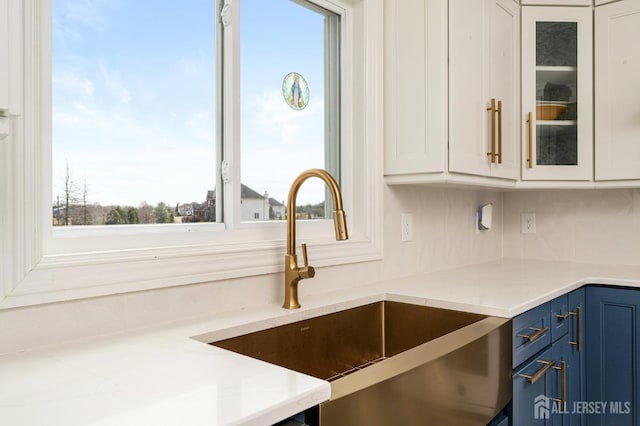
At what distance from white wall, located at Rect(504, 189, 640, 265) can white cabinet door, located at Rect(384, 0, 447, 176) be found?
1.28 metres

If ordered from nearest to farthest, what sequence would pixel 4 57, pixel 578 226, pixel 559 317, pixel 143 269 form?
pixel 4 57 → pixel 143 269 → pixel 559 317 → pixel 578 226

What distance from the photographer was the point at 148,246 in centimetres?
125

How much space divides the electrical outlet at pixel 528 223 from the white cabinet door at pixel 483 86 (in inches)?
24.9

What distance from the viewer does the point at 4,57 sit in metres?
0.75

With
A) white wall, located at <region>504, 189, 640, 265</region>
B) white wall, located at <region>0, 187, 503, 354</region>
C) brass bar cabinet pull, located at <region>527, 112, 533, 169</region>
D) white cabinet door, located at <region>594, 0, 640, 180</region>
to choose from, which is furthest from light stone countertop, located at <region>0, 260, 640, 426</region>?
white wall, located at <region>504, 189, 640, 265</region>

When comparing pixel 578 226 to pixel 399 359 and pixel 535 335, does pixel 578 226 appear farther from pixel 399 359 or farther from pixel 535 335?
pixel 399 359

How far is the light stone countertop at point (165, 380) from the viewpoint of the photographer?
68 cm

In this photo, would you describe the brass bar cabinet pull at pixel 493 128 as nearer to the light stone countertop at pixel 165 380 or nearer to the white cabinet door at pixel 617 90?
the white cabinet door at pixel 617 90

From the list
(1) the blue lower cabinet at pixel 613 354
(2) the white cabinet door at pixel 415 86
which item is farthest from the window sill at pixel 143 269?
(1) the blue lower cabinet at pixel 613 354

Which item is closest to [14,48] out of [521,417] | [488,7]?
[521,417]

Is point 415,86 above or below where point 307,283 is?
above

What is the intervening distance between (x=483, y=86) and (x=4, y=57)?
5.43 ft

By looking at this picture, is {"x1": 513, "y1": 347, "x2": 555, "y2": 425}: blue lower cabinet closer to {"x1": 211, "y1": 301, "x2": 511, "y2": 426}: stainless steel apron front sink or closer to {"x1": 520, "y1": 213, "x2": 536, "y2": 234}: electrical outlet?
{"x1": 211, "y1": 301, "x2": 511, "y2": 426}: stainless steel apron front sink

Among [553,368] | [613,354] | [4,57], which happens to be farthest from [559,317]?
[4,57]
